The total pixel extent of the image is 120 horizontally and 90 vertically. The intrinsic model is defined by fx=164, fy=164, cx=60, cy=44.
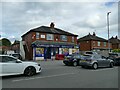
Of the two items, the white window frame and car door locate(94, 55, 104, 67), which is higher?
the white window frame

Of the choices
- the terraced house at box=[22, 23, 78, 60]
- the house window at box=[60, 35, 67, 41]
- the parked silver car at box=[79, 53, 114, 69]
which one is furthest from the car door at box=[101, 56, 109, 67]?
the house window at box=[60, 35, 67, 41]

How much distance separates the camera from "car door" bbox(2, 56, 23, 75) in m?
10.1

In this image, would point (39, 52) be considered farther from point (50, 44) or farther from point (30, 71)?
point (30, 71)

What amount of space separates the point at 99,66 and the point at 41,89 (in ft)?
33.7

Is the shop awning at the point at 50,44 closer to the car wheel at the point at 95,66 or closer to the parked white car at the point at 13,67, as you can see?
the car wheel at the point at 95,66

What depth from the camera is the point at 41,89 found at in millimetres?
7270

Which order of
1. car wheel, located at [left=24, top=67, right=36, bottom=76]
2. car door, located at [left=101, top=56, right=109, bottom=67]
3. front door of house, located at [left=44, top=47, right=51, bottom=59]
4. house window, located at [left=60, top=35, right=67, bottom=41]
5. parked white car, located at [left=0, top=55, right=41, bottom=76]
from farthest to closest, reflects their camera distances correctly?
house window, located at [left=60, top=35, right=67, bottom=41], front door of house, located at [left=44, top=47, right=51, bottom=59], car door, located at [left=101, top=56, right=109, bottom=67], car wheel, located at [left=24, top=67, right=36, bottom=76], parked white car, located at [left=0, top=55, right=41, bottom=76]

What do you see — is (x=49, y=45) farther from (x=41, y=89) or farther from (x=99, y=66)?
(x=41, y=89)

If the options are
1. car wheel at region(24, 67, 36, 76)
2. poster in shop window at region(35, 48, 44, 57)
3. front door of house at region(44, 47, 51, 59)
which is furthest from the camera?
front door of house at region(44, 47, 51, 59)

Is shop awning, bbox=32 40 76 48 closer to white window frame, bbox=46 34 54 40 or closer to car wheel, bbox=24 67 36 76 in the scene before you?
white window frame, bbox=46 34 54 40

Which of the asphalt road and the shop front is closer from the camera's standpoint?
the asphalt road

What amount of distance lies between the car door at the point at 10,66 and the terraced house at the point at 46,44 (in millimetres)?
21789

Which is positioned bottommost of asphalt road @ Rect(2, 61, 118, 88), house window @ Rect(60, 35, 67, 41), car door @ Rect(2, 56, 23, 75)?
asphalt road @ Rect(2, 61, 118, 88)

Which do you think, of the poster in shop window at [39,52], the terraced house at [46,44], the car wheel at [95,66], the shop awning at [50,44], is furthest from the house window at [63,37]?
the car wheel at [95,66]
